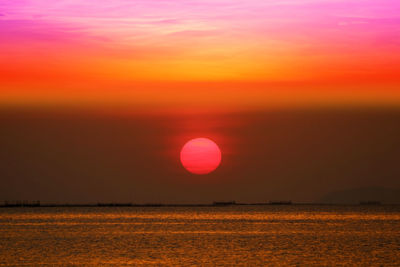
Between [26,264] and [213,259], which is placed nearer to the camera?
[26,264]

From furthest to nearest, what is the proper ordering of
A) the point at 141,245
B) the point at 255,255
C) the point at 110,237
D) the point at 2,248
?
1. the point at 110,237
2. the point at 141,245
3. the point at 2,248
4. the point at 255,255

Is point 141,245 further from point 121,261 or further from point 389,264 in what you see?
point 389,264

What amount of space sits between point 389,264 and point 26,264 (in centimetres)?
3426

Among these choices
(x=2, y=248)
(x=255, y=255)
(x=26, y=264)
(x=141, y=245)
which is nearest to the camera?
(x=26, y=264)

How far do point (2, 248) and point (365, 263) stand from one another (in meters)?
41.4

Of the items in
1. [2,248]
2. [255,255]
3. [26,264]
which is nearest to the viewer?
[26,264]

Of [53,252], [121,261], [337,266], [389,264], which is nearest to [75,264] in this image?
[121,261]

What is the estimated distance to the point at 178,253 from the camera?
75.0 m

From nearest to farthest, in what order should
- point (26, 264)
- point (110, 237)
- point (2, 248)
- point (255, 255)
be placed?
1. point (26, 264)
2. point (255, 255)
3. point (2, 248)
4. point (110, 237)

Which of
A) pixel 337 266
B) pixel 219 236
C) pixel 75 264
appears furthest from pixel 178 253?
pixel 219 236

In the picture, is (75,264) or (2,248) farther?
(2,248)

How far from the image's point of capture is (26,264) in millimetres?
64438

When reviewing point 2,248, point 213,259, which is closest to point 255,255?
point 213,259

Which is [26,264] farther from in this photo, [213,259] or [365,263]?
[365,263]
